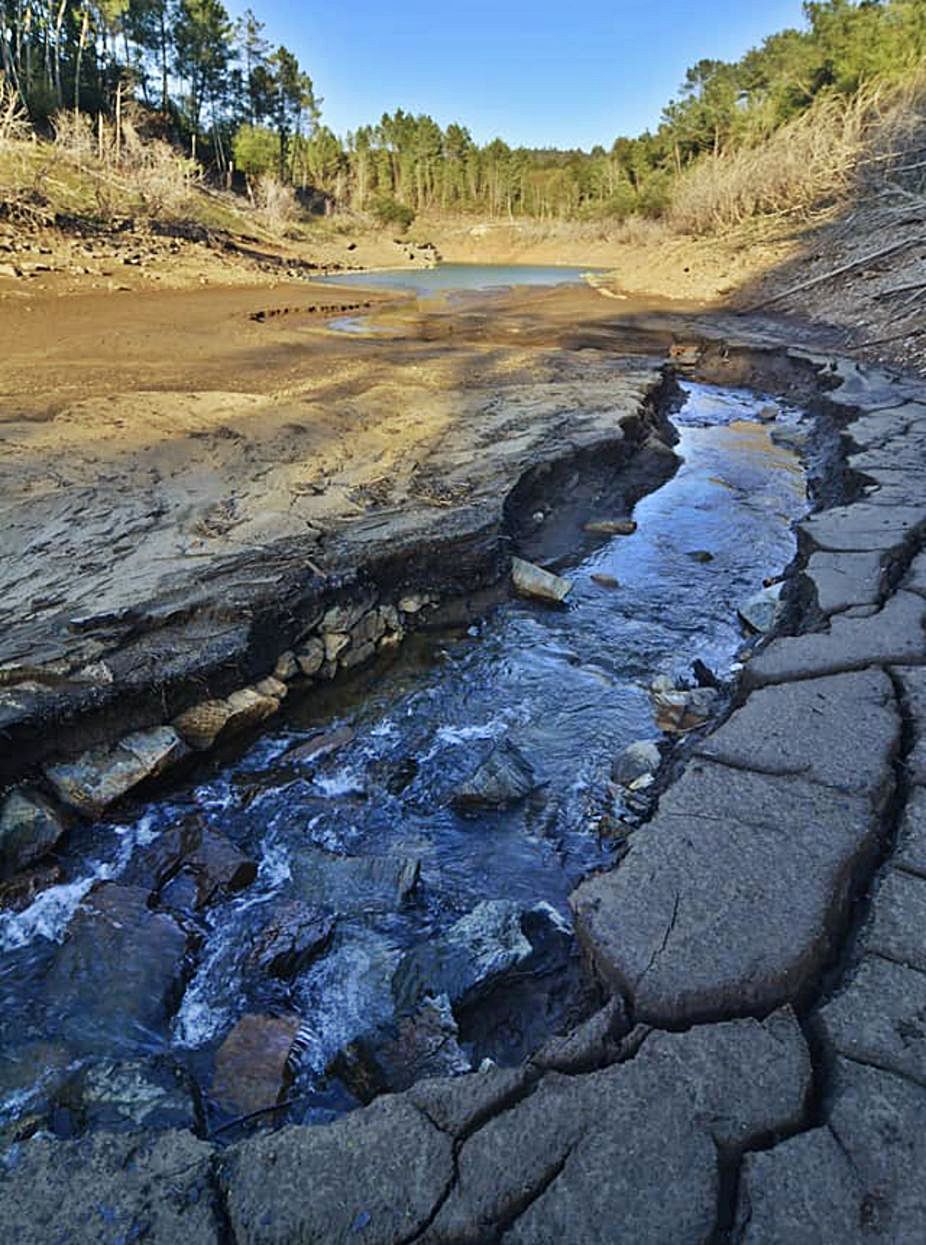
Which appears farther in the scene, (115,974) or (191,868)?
(191,868)

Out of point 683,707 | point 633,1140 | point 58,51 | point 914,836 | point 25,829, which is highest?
point 58,51

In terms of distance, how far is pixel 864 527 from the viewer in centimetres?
406

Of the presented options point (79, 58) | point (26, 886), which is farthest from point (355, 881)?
point (79, 58)

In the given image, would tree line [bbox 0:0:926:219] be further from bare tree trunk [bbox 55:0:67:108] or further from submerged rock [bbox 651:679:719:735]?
submerged rock [bbox 651:679:719:735]

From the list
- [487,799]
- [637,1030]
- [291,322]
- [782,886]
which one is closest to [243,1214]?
[637,1030]

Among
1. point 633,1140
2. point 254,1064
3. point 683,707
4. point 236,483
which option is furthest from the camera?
point 236,483

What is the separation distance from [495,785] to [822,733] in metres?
1.17

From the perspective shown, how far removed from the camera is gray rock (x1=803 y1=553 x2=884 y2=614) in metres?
3.26

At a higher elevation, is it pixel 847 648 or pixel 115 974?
pixel 847 648

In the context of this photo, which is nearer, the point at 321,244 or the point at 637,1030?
the point at 637,1030

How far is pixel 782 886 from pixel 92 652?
2595mm

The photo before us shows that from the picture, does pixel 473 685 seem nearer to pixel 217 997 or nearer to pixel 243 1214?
pixel 217 997

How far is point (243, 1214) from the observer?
125cm

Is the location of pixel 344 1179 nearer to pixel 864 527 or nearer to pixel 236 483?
pixel 864 527
